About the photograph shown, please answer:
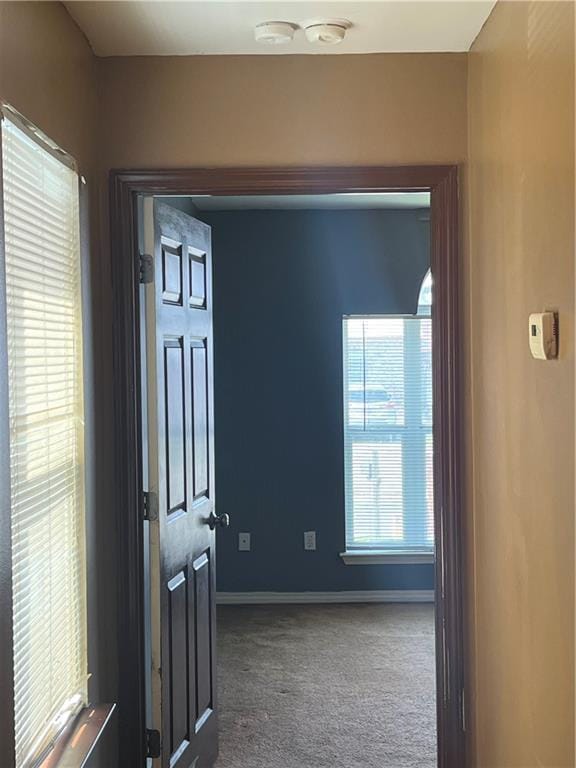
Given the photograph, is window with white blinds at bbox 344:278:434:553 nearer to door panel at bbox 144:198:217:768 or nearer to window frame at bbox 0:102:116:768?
door panel at bbox 144:198:217:768

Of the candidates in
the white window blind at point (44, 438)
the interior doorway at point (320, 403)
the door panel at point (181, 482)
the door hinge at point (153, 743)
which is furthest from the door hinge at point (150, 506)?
the interior doorway at point (320, 403)

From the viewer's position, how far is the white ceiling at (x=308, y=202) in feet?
16.6

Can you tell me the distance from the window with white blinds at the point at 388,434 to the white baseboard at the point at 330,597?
28 centimetres

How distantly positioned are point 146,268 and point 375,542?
3252mm

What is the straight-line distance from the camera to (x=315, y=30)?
243 cm

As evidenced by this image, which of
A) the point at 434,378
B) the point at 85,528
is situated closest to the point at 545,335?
the point at 434,378

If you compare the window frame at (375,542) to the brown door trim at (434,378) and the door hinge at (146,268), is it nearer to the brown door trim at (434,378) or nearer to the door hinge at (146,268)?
the brown door trim at (434,378)

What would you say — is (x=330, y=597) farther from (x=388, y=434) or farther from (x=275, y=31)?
(x=275, y=31)

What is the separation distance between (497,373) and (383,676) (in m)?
2.41

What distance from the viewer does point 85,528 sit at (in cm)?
245

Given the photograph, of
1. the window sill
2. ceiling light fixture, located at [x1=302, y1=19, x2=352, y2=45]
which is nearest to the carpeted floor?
the window sill

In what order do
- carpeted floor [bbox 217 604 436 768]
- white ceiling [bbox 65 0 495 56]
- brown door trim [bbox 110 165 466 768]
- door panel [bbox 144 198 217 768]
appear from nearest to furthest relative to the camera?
white ceiling [bbox 65 0 495 56], brown door trim [bbox 110 165 466 768], door panel [bbox 144 198 217 768], carpeted floor [bbox 217 604 436 768]

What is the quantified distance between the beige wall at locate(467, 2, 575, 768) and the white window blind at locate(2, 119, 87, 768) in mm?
1167

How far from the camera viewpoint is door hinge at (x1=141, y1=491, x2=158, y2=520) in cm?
276
